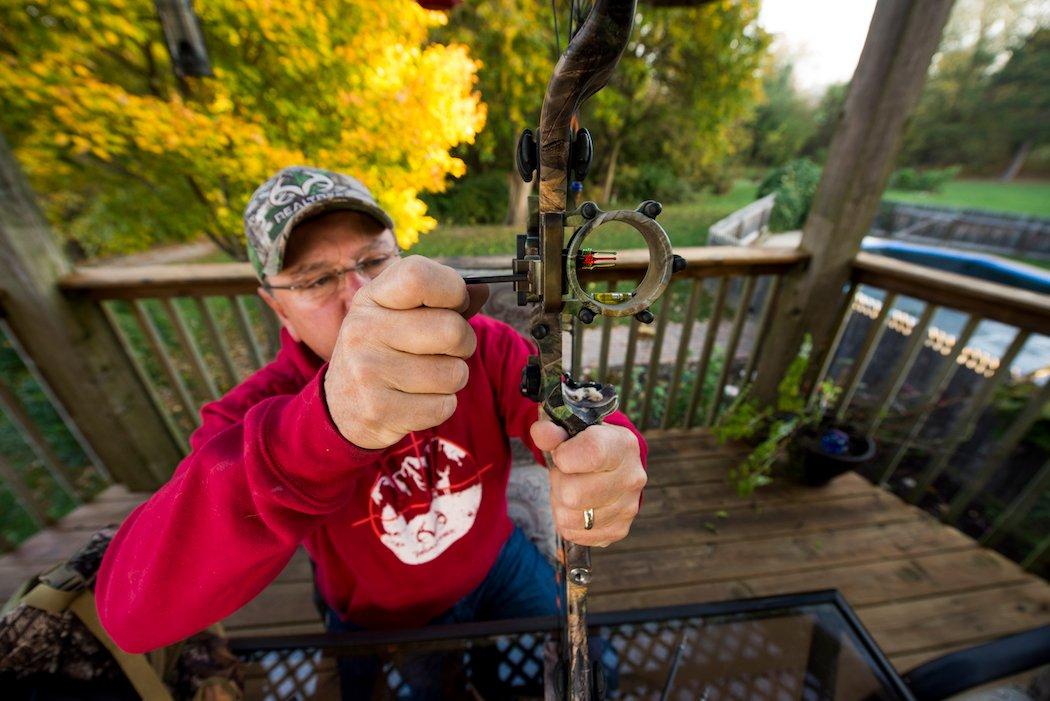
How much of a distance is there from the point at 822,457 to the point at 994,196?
19690 mm

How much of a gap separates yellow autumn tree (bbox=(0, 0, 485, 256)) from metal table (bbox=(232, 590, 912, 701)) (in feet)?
5.08

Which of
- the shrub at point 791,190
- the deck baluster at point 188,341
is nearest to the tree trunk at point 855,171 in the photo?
the shrub at point 791,190

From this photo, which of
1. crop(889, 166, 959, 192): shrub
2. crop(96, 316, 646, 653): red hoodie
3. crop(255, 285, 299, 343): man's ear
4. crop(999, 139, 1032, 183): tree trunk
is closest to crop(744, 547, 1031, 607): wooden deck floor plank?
crop(96, 316, 646, 653): red hoodie

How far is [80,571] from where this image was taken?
792 mm

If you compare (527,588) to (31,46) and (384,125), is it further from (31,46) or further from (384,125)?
(31,46)

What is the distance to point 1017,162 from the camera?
15000mm

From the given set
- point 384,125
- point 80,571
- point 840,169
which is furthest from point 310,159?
point 840,169

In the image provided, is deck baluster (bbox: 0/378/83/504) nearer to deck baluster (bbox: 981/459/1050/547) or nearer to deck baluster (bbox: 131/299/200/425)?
deck baluster (bbox: 131/299/200/425)

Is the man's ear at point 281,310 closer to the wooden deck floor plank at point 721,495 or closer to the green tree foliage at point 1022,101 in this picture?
the wooden deck floor plank at point 721,495

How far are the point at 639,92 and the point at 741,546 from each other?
111 inches

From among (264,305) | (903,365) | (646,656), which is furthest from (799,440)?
(264,305)

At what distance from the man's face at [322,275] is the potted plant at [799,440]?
2.09 meters

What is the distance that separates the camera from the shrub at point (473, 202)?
1.54 meters

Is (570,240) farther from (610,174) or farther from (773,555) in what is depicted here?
(773,555)
